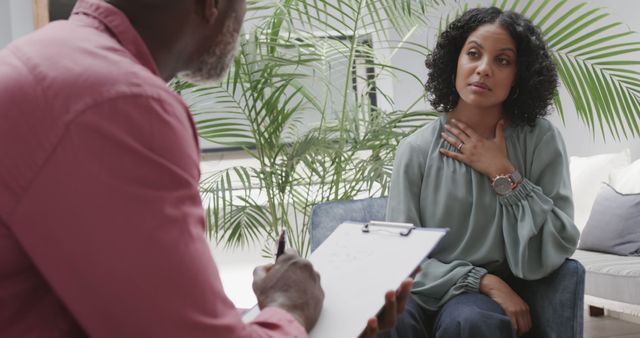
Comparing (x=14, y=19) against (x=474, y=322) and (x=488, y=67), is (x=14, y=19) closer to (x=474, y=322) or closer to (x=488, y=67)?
(x=488, y=67)

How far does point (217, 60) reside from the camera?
0.91 metres

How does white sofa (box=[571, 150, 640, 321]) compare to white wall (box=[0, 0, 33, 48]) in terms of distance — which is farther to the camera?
white wall (box=[0, 0, 33, 48])

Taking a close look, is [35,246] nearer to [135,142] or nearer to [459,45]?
[135,142]

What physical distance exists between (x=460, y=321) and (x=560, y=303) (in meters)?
0.26

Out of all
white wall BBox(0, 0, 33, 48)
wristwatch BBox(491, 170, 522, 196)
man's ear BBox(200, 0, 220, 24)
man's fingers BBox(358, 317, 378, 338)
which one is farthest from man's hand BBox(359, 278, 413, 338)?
white wall BBox(0, 0, 33, 48)

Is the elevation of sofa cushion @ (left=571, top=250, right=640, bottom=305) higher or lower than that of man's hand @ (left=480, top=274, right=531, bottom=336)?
lower

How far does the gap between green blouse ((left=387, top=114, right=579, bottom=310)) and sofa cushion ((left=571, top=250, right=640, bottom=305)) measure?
4.34ft

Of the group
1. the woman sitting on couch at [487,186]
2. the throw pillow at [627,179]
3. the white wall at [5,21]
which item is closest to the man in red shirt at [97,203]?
the woman sitting on couch at [487,186]

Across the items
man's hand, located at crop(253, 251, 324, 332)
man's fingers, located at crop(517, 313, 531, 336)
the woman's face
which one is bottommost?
man's fingers, located at crop(517, 313, 531, 336)

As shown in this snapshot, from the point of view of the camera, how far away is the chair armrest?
1614 mm

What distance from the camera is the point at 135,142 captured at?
2.09 feet

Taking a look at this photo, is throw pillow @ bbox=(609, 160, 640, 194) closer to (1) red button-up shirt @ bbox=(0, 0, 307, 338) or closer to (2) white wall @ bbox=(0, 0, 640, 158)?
(2) white wall @ bbox=(0, 0, 640, 158)

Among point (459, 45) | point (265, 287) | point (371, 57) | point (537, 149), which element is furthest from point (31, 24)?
point (265, 287)

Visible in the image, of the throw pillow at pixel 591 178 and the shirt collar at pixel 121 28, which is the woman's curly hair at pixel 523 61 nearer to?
the shirt collar at pixel 121 28
